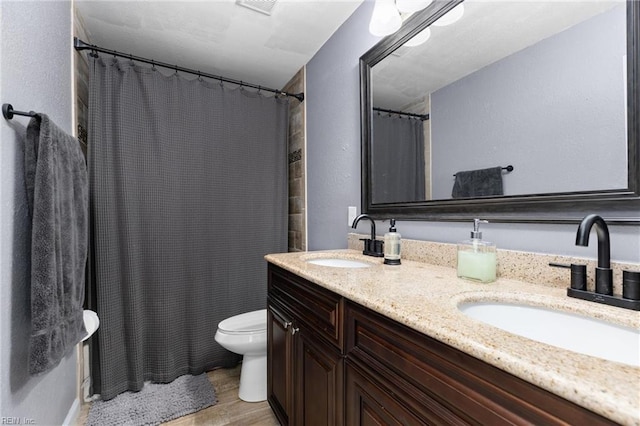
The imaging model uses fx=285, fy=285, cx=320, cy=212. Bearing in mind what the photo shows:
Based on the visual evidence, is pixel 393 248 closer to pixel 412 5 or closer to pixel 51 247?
pixel 412 5

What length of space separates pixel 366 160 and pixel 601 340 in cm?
122

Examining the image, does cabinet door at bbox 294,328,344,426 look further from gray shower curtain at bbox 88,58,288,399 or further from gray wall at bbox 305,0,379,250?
gray shower curtain at bbox 88,58,288,399

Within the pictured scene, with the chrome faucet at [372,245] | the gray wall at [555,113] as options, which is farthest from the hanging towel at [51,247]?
the gray wall at [555,113]

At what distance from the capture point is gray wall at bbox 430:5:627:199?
0.76m

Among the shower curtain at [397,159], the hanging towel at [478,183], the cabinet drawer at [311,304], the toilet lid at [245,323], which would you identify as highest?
the shower curtain at [397,159]

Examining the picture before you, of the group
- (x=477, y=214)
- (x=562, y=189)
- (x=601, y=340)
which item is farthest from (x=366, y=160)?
(x=601, y=340)

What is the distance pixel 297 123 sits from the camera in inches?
97.7

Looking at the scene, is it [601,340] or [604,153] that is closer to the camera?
[601,340]

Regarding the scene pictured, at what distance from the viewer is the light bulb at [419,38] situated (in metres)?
1.28

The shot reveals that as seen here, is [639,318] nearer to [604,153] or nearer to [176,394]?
[604,153]

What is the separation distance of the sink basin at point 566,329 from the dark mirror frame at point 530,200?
0.93 ft

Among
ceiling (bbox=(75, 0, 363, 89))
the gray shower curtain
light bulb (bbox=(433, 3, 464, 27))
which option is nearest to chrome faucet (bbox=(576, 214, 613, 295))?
light bulb (bbox=(433, 3, 464, 27))

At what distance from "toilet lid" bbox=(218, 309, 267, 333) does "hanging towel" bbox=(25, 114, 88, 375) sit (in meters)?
0.77

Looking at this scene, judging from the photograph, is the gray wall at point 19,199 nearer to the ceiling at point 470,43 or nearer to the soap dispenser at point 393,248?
the soap dispenser at point 393,248
